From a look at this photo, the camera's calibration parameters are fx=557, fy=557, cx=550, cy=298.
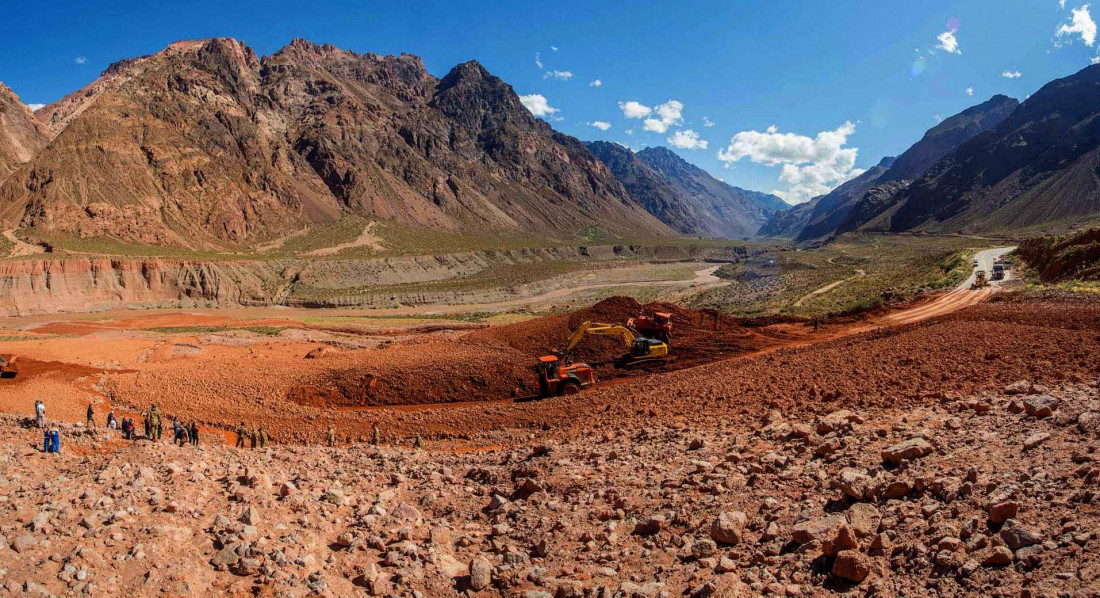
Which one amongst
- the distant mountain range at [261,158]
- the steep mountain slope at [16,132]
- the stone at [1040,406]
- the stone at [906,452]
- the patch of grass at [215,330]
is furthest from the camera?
the steep mountain slope at [16,132]

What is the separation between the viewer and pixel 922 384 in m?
11.8

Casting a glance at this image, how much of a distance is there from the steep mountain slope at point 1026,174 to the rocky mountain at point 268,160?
3454 inches

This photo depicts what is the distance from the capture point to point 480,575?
22.7ft

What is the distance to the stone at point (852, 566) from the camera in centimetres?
559

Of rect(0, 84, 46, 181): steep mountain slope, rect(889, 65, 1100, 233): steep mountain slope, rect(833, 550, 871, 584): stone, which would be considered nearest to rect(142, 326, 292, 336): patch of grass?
rect(833, 550, 871, 584): stone

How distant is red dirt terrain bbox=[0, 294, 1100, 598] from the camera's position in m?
5.78

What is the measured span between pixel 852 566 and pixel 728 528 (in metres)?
1.58

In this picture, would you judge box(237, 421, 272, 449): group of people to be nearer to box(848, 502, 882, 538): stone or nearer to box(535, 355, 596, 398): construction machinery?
box(535, 355, 596, 398): construction machinery

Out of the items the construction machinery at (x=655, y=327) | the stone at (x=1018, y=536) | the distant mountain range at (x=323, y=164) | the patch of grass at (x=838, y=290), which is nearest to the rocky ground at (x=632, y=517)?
the stone at (x=1018, y=536)

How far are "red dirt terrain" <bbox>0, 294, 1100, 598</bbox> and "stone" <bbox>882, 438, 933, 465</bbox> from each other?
0.10 feet

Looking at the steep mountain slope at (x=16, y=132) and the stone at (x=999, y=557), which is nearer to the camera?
the stone at (x=999, y=557)

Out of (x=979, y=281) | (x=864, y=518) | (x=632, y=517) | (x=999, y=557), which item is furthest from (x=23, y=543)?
(x=979, y=281)

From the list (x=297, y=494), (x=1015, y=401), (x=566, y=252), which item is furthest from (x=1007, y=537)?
(x=566, y=252)

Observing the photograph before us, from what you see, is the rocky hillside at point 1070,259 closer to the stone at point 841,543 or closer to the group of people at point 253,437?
the stone at point 841,543
